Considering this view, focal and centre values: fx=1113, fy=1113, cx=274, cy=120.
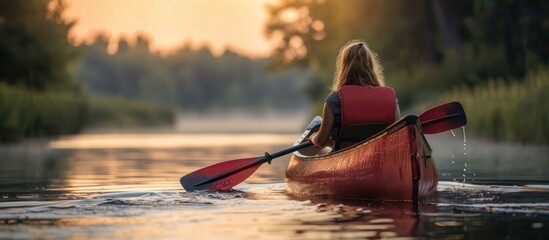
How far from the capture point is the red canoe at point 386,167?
10398 mm

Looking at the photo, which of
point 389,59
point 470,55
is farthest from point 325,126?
point 389,59

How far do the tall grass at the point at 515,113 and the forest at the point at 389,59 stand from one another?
3 cm

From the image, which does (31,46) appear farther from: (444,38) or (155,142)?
(444,38)

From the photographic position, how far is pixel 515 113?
23.0m

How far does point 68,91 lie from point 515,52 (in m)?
15.4

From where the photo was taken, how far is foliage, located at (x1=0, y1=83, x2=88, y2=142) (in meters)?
26.1

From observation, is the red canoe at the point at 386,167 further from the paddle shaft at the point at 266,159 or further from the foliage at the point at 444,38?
the foliage at the point at 444,38

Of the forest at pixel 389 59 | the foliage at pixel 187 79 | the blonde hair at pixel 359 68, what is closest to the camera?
the blonde hair at pixel 359 68

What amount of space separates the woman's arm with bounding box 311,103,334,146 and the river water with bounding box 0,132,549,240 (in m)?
0.71

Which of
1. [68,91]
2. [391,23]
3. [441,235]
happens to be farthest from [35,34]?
[441,235]


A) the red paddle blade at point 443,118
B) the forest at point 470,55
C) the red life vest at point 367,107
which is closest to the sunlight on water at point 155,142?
the forest at point 470,55

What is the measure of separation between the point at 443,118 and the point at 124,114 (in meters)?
38.2

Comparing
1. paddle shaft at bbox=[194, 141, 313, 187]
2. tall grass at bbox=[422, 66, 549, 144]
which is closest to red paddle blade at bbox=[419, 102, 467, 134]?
paddle shaft at bbox=[194, 141, 313, 187]

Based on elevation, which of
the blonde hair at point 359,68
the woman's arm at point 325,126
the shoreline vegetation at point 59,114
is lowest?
the woman's arm at point 325,126
